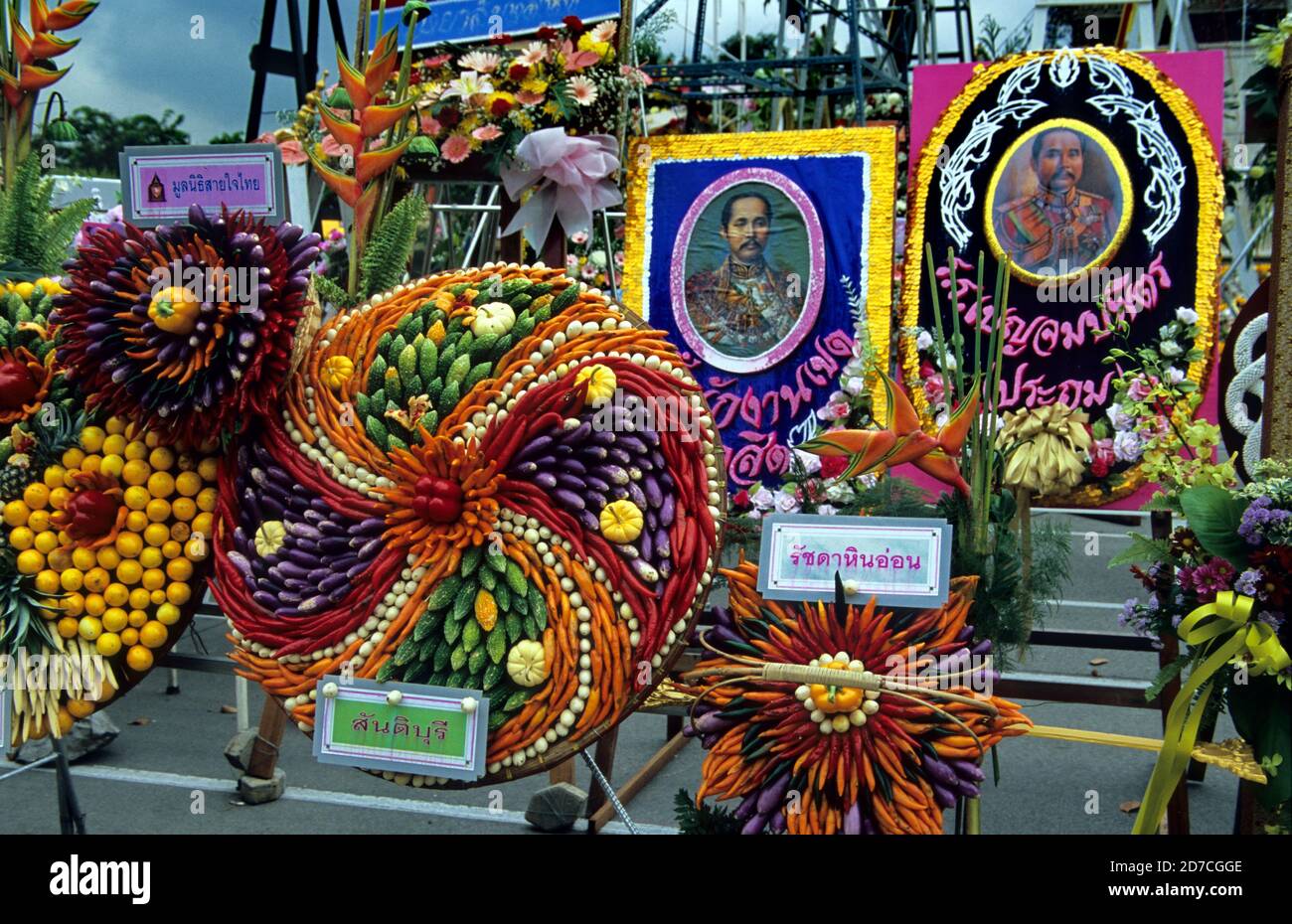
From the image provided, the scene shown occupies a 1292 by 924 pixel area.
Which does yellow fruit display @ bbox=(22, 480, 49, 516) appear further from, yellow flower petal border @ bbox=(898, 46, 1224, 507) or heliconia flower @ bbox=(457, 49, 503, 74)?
yellow flower petal border @ bbox=(898, 46, 1224, 507)

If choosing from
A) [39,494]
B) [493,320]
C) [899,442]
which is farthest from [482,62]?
[899,442]

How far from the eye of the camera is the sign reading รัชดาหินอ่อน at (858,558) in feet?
4.21

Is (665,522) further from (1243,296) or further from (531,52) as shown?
(1243,296)

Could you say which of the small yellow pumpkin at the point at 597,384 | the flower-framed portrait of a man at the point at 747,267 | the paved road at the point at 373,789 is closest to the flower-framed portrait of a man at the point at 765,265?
the flower-framed portrait of a man at the point at 747,267

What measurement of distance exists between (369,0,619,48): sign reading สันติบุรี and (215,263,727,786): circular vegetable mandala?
1.41 metres

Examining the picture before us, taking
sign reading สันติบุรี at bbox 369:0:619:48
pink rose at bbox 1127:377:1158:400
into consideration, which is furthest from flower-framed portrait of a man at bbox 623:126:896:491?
pink rose at bbox 1127:377:1158:400

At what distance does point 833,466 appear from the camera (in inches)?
78.3

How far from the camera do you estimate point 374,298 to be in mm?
1457

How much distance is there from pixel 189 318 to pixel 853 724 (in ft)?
3.07

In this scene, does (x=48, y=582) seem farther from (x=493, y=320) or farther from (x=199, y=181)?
(x=493, y=320)

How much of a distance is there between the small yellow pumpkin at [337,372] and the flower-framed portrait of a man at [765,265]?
1.62 metres
